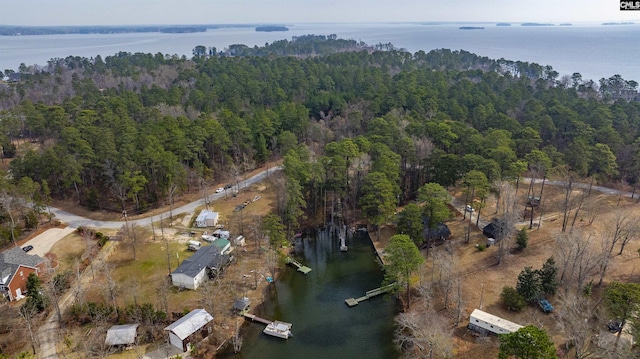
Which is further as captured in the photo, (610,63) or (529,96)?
(610,63)

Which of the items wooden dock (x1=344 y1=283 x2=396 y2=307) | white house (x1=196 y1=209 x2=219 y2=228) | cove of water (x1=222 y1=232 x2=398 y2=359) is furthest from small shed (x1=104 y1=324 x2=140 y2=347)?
wooden dock (x1=344 y1=283 x2=396 y2=307)

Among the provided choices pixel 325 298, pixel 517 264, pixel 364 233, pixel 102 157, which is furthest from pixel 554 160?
pixel 102 157

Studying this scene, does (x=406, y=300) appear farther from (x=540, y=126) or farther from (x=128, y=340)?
(x=540, y=126)

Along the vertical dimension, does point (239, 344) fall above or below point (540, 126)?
below

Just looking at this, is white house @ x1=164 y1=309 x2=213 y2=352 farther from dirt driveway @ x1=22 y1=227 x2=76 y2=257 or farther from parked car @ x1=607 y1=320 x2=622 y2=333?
parked car @ x1=607 y1=320 x2=622 y2=333

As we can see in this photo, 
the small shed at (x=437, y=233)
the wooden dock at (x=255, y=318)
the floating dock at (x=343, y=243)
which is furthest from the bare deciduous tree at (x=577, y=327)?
the wooden dock at (x=255, y=318)

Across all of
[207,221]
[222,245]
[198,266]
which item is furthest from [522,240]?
[207,221]
